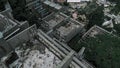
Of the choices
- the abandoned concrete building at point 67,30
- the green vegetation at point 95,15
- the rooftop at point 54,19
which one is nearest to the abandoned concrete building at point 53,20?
the rooftop at point 54,19

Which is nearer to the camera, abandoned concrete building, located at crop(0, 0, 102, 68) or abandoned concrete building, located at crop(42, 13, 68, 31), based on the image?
abandoned concrete building, located at crop(0, 0, 102, 68)

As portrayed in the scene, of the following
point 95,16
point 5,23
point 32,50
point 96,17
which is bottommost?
point 96,17

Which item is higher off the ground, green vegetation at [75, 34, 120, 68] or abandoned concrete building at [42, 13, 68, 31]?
abandoned concrete building at [42, 13, 68, 31]

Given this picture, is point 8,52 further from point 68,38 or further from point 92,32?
point 92,32

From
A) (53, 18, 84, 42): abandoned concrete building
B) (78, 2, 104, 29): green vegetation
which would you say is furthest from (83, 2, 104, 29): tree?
(53, 18, 84, 42): abandoned concrete building

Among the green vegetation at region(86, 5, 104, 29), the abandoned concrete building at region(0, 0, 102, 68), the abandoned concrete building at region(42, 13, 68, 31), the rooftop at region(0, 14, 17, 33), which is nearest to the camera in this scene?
the abandoned concrete building at region(0, 0, 102, 68)

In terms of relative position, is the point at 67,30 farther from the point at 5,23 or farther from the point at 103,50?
the point at 5,23

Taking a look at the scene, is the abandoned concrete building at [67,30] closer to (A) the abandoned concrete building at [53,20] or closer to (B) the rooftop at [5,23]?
(A) the abandoned concrete building at [53,20]

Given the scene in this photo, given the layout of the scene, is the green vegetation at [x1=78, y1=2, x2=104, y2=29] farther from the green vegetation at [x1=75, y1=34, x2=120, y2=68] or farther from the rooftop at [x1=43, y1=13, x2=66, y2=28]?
the green vegetation at [x1=75, y1=34, x2=120, y2=68]

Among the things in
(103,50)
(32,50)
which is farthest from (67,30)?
(32,50)
